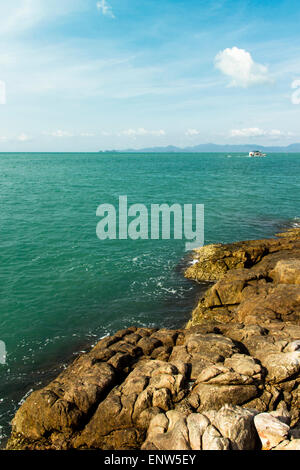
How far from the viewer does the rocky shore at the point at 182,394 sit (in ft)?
35.3

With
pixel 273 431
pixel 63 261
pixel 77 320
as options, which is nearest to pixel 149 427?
pixel 273 431

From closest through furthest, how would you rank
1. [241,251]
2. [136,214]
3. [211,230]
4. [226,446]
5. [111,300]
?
[226,446], [111,300], [241,251], [211,230], [136,214]

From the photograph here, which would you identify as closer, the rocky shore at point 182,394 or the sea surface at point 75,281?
the rocky shore at point 182,394

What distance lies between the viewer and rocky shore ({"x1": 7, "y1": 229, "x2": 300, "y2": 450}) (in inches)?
423

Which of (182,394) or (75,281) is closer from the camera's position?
(182,394)

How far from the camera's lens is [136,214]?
56.6 metres

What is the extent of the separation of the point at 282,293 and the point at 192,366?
8844 mm

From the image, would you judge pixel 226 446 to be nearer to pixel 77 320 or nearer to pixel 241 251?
pixel 77 320

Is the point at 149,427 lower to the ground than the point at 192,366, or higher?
lower

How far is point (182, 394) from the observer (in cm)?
1286

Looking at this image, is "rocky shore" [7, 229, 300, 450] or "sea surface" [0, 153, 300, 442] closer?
"rocky shore" [7, 229, 300, 450]

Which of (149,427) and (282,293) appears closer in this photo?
(149,427)

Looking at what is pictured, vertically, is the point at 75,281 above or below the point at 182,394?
below

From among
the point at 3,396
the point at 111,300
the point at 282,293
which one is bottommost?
the point at 3,396
